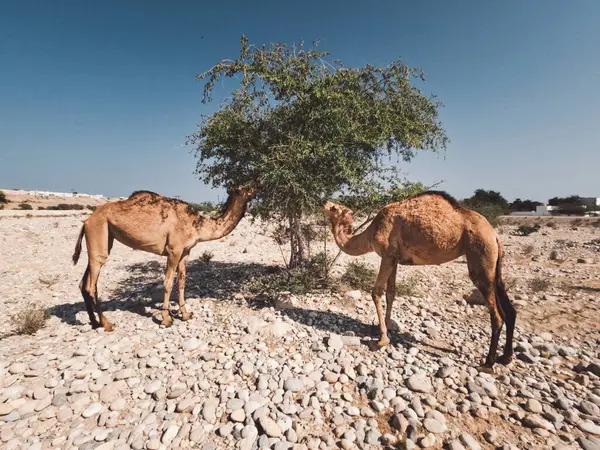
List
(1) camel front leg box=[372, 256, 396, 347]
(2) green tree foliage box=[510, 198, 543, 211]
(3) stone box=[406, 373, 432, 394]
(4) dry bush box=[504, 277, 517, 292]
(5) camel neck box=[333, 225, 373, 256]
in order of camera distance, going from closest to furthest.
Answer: (3) stone box=[406, 373, 432, 394], (1) camel front leg box=[372, 256, 396, 347], (5) camel neck box=[333, 225, 373, 256], (4) dry bush box=[504, 277, 517, 292], (2) green tree foliage box=[510, 198, 543, 211]

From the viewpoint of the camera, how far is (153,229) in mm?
6035

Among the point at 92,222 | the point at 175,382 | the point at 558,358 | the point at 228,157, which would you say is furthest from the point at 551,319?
the point at 92,222

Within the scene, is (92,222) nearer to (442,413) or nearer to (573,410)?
(442,413)

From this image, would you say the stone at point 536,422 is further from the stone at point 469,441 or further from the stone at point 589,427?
the stone at point 469,441

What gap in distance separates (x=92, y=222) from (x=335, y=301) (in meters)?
5.42

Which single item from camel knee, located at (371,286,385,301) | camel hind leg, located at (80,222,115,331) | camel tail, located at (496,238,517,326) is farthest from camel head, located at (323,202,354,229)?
camel hind leg, located at (80,222,115,331)

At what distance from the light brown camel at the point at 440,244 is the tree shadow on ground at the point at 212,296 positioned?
71 cm

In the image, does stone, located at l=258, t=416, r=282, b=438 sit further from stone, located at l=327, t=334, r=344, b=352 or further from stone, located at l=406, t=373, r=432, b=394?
stone, located at l=406, t=373, r=432, b=394

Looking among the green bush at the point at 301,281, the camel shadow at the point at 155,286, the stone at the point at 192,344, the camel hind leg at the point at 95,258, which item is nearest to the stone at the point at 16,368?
the camel hind leg at the point at 95,258

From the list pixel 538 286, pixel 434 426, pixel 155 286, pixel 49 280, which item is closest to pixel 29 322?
pixel 155 286

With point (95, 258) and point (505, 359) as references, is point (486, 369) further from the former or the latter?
point (95, 258)

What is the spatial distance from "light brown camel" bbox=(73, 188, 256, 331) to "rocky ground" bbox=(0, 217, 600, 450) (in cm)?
84

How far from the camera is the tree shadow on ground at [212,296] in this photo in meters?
6.02

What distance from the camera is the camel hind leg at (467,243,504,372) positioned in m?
4.48
